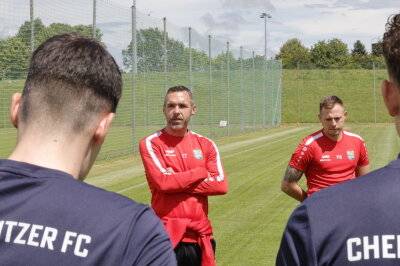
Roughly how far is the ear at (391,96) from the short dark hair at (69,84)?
2.79ft

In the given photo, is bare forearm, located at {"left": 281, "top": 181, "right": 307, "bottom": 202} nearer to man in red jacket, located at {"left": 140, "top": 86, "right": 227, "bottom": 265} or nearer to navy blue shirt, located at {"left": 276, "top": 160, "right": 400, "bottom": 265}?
man in red jacket, located at {"left": 140, "top": 86, "right": 227, "bottom": 265}

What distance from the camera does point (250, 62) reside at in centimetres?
3997

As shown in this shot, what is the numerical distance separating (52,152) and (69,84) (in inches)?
8.4

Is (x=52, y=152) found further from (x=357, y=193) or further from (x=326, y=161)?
(x=326, y=161)

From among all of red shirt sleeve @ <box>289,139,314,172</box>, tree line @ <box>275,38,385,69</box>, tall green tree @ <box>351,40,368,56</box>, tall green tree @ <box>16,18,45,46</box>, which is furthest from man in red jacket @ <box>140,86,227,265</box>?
tall green tree @ <box>351,40,368,56</box>

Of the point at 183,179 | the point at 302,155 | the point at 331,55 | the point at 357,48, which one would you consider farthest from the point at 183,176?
the point at 357,48

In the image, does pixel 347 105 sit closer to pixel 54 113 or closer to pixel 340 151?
pixel 340 151

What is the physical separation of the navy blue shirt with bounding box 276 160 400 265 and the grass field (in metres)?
6.13

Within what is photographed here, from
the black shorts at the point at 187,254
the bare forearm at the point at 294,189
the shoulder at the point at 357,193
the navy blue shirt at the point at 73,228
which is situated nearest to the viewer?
the navy blue shirt at the point at 73,228

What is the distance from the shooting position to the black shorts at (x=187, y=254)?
517 cm

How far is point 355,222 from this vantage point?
1.80 metres

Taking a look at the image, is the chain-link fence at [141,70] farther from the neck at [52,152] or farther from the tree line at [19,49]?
the neck at [52,152]

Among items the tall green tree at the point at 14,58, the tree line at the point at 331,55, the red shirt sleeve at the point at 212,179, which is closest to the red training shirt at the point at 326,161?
the red shirt sleeve at the point at 212,179

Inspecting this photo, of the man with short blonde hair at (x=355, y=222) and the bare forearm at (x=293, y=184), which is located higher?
the man with short blonde hair at (x=355, y=222)
